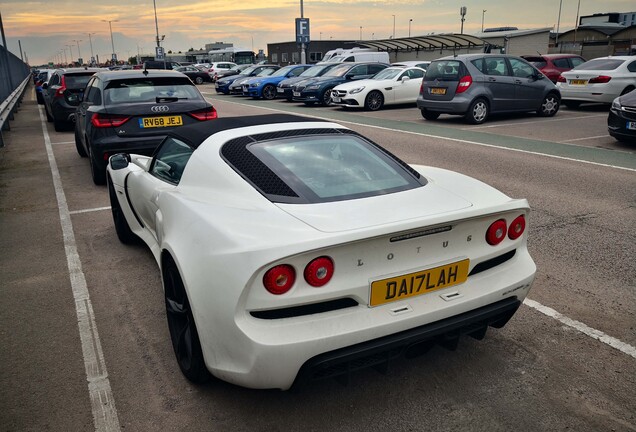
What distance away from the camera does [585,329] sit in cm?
→ 339

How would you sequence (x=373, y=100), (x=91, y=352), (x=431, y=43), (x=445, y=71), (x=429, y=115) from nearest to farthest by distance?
(x=91, y=352), (x=445, y=71), (x=429, y=115), (x=373, y=100), (x=431, y=43)

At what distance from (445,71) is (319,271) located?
477 inches

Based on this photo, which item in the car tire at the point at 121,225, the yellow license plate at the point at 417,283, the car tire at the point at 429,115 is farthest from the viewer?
the car tire at the point at 429,115

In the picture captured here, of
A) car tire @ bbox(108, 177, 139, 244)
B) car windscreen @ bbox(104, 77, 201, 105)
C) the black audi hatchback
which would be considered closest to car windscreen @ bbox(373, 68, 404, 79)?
the black audi hatchback

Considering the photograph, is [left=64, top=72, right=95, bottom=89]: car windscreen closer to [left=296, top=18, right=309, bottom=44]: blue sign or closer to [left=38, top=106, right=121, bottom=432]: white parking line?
[left=38, top=106, right=121, bottom=432]: white parking line

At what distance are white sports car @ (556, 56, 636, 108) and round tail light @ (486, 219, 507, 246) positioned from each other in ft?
47.6

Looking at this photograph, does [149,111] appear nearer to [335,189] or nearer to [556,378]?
[335,189]

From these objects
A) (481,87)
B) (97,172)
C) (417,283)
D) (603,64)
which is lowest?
(97,172)

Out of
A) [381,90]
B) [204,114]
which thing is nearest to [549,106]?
[381,90]

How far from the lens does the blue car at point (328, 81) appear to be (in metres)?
19.4

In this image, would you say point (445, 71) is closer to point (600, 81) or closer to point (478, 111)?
point (478, 111)

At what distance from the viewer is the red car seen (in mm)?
19316

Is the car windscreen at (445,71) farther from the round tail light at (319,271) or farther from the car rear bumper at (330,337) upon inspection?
the round tail light at (319,271)

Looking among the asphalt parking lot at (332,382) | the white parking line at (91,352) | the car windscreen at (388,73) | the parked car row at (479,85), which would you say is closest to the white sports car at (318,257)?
the asphalt parking lot at (332,382)
